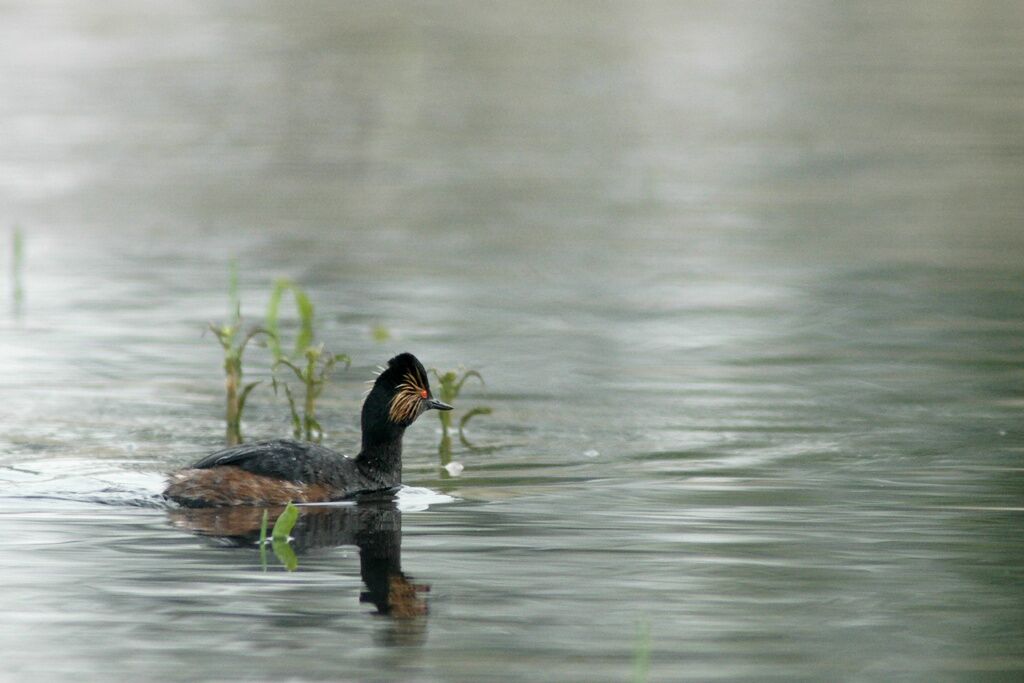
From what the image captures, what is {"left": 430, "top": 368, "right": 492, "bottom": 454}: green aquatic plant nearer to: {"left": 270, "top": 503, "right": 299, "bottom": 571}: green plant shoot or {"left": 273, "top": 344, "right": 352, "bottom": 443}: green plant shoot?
{"left": 273, "top": 344, "right": 352, "bottom": 443}: green plant shoot

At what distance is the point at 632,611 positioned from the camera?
27.0 ft

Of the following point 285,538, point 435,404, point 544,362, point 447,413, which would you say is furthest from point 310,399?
point 285,538

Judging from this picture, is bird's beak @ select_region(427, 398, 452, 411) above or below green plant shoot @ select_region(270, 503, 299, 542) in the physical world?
above

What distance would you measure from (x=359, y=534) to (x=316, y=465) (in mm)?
1006

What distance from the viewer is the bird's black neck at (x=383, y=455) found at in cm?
1118

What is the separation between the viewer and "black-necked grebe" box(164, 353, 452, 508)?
416 inches

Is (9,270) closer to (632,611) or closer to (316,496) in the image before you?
(316,496)

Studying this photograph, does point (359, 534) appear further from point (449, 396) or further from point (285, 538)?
point (449, 396)

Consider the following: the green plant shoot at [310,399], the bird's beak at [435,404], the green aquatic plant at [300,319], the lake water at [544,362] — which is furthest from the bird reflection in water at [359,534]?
the green aquatic plant at [300,319]

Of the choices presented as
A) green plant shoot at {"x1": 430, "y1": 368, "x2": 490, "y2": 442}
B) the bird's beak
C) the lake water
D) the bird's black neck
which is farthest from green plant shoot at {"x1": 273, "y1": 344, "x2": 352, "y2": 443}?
the bird's black neck

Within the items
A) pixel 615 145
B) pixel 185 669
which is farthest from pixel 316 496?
pixel 615 145

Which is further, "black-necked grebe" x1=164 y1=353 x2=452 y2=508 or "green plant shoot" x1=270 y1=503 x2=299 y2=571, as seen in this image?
"black-necked grebe" x1=164 y1=353 x2=452 y2=508

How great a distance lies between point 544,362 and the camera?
1523 cm

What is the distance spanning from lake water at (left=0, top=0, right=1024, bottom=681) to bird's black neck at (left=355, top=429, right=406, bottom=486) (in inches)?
14.0
